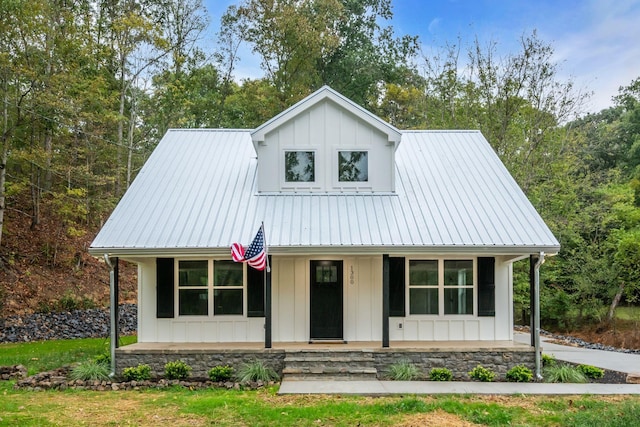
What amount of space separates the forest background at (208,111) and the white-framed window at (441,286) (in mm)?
9867

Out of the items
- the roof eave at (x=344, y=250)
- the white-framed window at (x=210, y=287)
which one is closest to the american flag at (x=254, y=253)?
the roof eave at (x=344, y=250)

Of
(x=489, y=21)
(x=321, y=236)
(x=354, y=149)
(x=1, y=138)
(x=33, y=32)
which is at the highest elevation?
(x=489, y=21)

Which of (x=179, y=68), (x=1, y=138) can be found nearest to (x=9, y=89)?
(x=1, y=138)

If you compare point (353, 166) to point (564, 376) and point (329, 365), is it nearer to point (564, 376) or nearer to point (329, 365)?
point (329, 365)

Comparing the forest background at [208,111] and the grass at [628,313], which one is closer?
the forest background at [208,111]

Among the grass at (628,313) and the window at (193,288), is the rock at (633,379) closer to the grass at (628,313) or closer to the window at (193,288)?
the window at (193,288)

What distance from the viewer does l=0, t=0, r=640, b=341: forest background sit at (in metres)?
17.9

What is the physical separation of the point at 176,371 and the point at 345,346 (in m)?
3.25

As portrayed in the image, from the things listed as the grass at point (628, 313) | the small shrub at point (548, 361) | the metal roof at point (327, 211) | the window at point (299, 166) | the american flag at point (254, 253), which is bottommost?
the grass at point (628, 313)

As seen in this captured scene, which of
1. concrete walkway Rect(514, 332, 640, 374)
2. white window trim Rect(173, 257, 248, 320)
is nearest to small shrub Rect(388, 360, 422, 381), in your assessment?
white window trim Rect(173, 257, 248, 320)

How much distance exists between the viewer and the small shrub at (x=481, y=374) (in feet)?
31.3

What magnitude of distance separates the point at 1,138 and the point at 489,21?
1869 centimetres

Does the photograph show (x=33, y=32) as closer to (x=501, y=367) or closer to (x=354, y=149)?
(x=354, y=149)

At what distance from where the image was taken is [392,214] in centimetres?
1105
